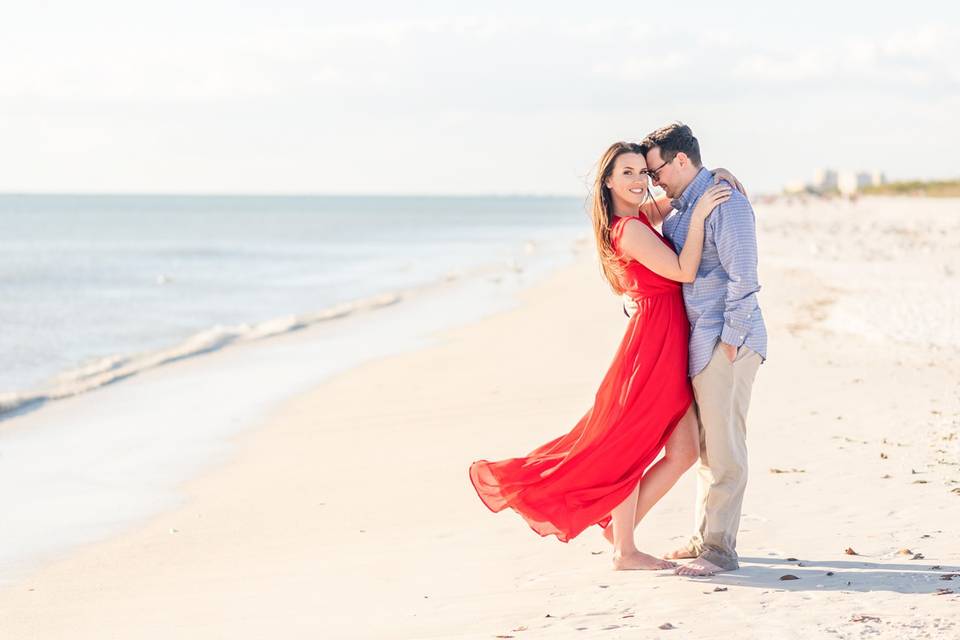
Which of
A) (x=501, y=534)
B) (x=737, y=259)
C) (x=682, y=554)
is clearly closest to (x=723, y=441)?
(x=682, y=554)

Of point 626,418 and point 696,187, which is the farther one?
point 626,418

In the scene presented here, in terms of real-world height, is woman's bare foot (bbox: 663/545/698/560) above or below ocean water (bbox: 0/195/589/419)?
above

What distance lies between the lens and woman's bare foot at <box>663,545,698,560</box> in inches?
216

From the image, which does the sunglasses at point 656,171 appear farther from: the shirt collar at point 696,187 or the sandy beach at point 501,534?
the sandy beach at point 501,534

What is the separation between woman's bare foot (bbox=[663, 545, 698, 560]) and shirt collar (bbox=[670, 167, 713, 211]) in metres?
1.67

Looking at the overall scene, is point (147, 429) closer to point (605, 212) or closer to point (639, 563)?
point (639, 563)

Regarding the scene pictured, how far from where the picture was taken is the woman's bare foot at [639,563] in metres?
5.36

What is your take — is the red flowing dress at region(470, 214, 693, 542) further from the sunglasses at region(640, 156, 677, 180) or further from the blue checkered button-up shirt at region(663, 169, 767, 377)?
the sunglasses at region(640, 156, 677, 180)

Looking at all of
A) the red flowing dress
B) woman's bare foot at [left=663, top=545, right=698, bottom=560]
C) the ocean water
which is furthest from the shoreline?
woman's bare foot at [left=663, top=545, right=698, bottom=560]

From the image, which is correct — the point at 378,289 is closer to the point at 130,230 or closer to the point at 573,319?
the point at 573,319

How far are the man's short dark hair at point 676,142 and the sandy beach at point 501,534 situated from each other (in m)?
1.94

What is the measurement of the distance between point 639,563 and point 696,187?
5.92 feet

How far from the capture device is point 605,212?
524 cm

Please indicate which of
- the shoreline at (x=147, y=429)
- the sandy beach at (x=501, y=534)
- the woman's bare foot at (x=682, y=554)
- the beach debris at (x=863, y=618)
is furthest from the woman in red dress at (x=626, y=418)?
the shoreline at (x=147, y=429)
